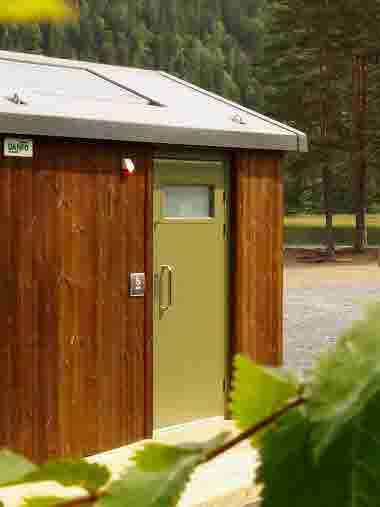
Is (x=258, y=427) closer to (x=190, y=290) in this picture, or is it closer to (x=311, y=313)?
(x=190, y=290)

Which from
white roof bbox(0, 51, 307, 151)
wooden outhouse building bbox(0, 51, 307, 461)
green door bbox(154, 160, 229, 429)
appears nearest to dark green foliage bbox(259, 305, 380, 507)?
wooden outhouse building bbox(0, 51, 307, 461)

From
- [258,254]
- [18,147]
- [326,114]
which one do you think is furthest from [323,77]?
[18,147]

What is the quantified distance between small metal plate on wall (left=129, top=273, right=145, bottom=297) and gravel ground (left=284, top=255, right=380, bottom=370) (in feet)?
4.86

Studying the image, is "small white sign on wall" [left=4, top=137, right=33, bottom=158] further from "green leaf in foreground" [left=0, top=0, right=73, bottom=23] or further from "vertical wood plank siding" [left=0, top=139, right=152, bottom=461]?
"green leaf in foreground" [left=0, top=0, right=73, bottom=23]

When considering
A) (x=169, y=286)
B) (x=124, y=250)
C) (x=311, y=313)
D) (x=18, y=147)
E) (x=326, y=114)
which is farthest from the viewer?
(x=326, y=114)

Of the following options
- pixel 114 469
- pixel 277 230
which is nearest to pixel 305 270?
pixel 277 230

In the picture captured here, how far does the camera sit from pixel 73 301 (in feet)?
19.0

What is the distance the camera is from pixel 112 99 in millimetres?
6273

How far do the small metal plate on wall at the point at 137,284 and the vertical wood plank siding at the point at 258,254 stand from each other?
3.13 ft

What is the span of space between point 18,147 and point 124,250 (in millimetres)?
1070

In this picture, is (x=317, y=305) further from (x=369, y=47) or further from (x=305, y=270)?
(x=369, y=47)

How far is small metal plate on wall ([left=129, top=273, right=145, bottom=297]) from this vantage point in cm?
612

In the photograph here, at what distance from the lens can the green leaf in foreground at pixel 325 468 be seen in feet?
0.85

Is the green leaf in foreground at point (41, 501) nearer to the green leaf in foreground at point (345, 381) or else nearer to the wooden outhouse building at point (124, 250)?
the green leaf in foreground at point (345, 381)
